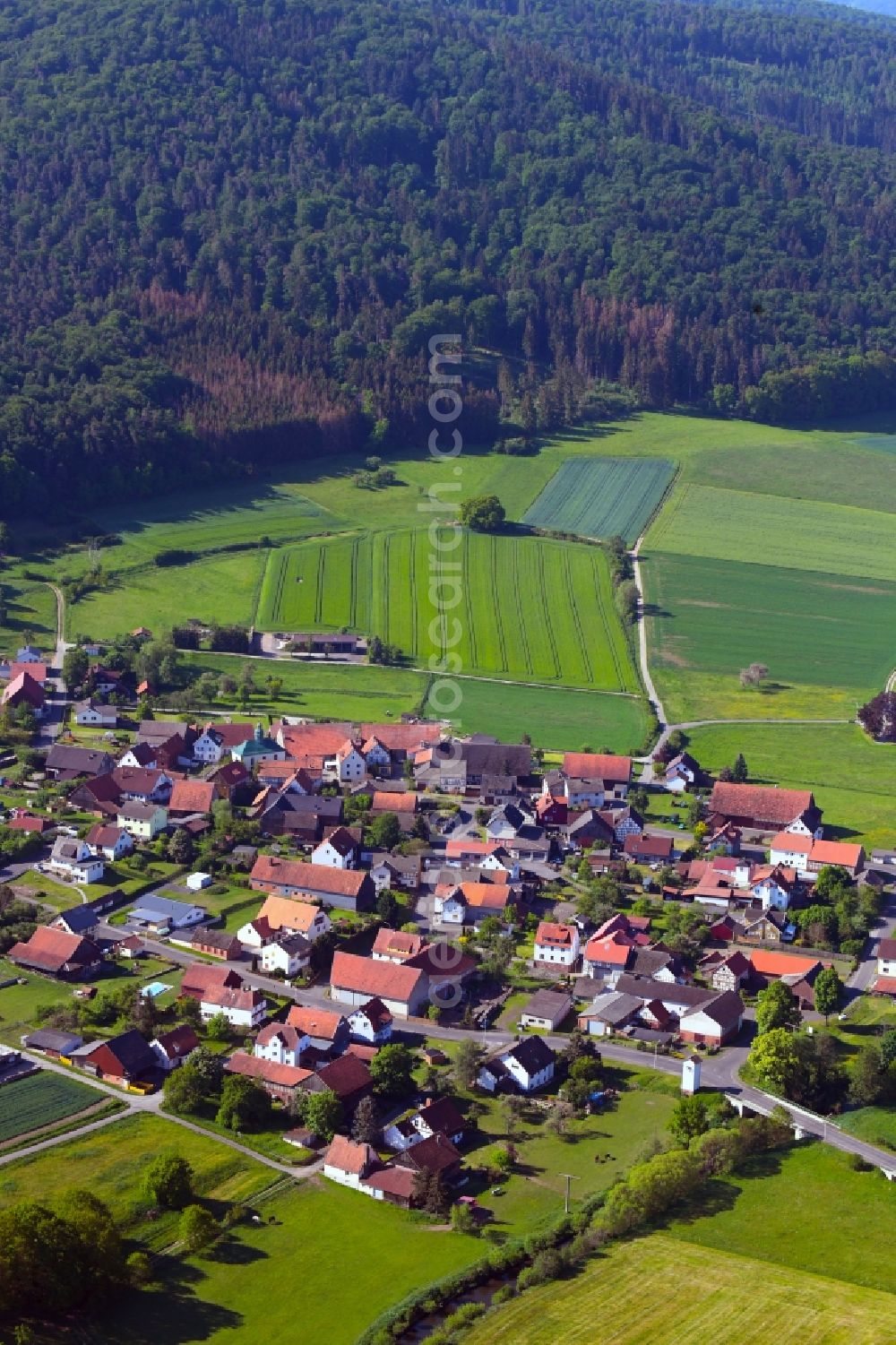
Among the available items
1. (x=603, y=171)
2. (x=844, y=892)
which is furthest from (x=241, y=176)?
(x=844, y=892)

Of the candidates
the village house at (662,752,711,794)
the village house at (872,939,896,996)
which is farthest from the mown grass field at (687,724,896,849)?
the village house at (872,939,896,996)

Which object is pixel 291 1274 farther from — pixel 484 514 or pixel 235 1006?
pixel 484 514

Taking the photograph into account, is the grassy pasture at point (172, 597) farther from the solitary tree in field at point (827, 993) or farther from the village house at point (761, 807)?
the solitary tree in field at point (827, 993)

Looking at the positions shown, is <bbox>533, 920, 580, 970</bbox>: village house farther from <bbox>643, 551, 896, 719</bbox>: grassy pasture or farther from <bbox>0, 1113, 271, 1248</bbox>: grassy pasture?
<bbox>643, 551, 896, 719</bbox>: grassy pasture

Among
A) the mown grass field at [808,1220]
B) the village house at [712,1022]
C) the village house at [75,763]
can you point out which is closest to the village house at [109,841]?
the village house at [75,763]

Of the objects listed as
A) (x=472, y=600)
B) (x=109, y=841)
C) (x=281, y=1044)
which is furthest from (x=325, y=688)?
(x=281, y=1044)

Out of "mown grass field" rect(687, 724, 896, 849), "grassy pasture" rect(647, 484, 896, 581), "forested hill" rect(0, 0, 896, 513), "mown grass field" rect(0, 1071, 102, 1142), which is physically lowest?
"mown grass field" rect(0, 1071, 102, 1142)
